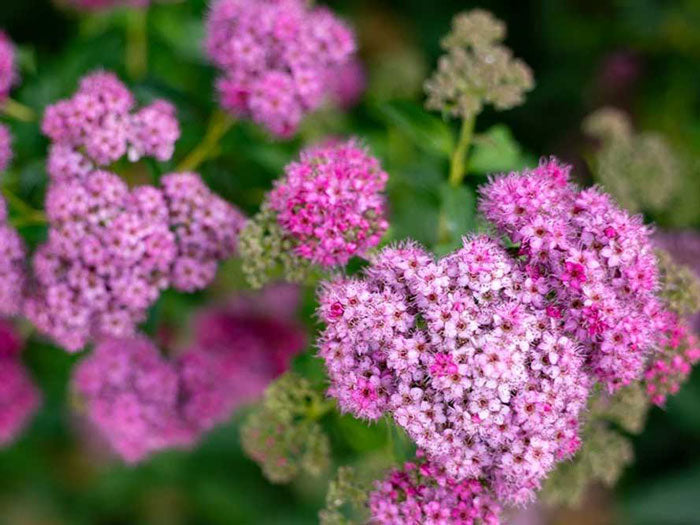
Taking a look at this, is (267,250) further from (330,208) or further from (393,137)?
(393,137)

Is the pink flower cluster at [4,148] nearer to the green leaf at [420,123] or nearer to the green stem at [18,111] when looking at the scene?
the green stem at [18,111]

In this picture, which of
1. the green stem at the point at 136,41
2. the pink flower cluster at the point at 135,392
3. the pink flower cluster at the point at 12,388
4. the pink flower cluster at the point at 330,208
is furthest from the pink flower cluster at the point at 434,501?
the green stem at the point at 136,41

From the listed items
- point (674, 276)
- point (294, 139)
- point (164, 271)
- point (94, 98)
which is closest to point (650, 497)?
point (674, 276)

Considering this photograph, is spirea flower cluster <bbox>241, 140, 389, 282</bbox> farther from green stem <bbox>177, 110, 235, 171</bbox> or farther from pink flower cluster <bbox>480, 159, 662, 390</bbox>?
green stem <bbox>177, 110, 235, 171</bbox>

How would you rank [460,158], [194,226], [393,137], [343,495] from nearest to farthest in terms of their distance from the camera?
[343,495], [194,226], [460,158], [393,137]

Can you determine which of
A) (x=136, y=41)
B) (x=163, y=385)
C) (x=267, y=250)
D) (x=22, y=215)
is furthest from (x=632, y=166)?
(x=22, y=215)

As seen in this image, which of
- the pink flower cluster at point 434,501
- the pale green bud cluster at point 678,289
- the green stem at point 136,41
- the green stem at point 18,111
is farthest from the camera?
the green stem at point 136,41

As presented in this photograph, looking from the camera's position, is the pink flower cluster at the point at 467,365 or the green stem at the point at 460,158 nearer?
the pink flower cluster at the point at 467,365
